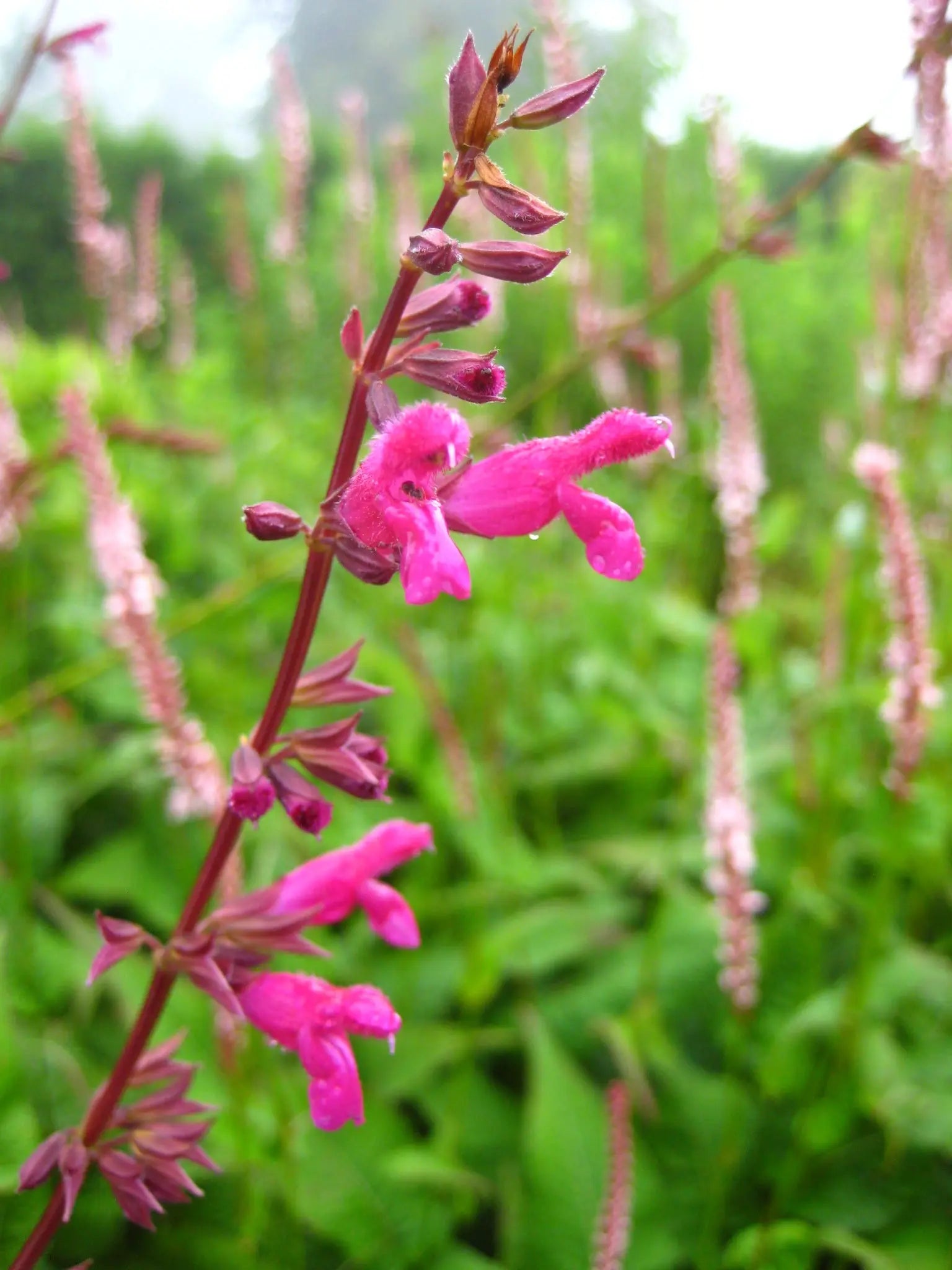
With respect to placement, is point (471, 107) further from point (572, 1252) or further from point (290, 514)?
point (572, 1252)

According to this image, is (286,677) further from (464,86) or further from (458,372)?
(464,86)

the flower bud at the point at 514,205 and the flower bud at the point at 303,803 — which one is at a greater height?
the flower bud at the point at 514,205

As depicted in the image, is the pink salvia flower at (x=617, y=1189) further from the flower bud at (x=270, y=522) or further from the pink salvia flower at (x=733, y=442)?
the pink salvia flower at (x=733, y=442)

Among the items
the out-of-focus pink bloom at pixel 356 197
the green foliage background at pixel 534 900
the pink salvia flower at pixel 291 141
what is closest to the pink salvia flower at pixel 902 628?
the green foliage background at pixel 534 900

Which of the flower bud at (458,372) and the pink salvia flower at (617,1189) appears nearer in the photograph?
the flower bud at (458,372)

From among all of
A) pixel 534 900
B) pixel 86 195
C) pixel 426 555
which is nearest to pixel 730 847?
pixel 534 900

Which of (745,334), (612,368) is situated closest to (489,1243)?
(612,368)
